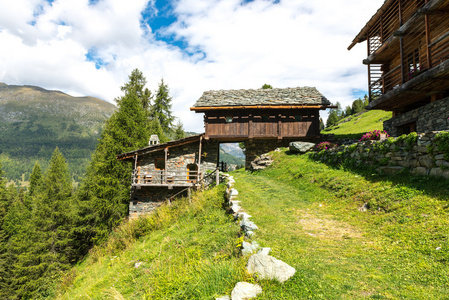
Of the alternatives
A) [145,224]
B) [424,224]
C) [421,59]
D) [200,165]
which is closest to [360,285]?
[424,224]

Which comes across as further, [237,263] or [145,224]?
[145,224]

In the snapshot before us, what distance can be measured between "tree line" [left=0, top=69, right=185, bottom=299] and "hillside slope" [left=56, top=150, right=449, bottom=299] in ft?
39.9

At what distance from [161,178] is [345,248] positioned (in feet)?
52.2

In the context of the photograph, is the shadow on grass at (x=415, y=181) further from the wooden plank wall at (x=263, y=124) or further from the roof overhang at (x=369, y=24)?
the roof overhang at (x=369, y=24)

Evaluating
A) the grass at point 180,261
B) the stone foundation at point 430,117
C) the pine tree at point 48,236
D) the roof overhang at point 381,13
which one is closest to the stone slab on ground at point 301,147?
the stone foundation at point 430,117

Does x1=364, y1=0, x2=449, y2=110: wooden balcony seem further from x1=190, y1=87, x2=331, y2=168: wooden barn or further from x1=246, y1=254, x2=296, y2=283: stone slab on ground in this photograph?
x1=246, y1=254, x2=296, y2=283: stone slab on ground

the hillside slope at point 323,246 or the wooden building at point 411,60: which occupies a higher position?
the wooden building at point 411,60

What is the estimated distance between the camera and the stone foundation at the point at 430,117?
33.4 ft

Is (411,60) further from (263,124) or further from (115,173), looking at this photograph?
(115,173)

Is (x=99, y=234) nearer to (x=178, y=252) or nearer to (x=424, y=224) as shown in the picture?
(x=178, y=252)

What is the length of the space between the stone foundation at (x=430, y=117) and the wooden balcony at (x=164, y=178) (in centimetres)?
1396

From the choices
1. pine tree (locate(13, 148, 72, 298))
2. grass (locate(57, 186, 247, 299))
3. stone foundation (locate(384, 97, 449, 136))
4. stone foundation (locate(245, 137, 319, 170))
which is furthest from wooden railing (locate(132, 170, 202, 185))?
stone foundation (locate(384, 97, 449, 136))

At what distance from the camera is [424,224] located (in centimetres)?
495

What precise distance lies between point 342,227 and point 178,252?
4.61m
